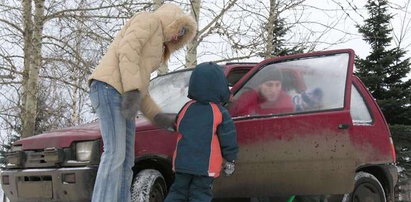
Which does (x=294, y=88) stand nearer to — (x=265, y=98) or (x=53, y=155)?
(x=265, y=98)

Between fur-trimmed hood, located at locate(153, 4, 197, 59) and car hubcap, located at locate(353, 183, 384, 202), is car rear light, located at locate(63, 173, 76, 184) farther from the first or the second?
car hubcap, located at locate(353, 183, 384, 202)

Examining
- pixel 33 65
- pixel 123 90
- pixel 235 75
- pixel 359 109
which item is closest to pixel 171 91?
pixel 235 75

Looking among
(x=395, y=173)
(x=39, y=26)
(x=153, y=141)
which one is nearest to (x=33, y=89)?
(x=39, y=26)

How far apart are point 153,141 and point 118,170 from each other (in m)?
0.74

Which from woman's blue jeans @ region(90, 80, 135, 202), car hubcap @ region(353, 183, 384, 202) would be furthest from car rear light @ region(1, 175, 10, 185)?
car hubcap @ region(353, 183, 384, 202)

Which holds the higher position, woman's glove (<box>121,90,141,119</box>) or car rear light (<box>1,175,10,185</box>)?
woman's glove (<box>121,90,141,119</box>)

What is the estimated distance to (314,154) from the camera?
163 inches

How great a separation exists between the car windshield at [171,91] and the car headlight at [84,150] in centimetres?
84

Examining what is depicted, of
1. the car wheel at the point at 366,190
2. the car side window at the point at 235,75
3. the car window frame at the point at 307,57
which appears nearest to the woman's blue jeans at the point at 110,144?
the car window frame at the point at 307,57

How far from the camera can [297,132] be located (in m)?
4.18

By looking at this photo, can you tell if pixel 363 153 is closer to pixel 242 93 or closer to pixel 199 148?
pixel 242 93

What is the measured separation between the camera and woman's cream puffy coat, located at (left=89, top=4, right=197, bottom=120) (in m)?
3.39

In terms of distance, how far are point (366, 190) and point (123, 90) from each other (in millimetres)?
2551

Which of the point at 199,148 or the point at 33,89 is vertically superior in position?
the point at 33,89
